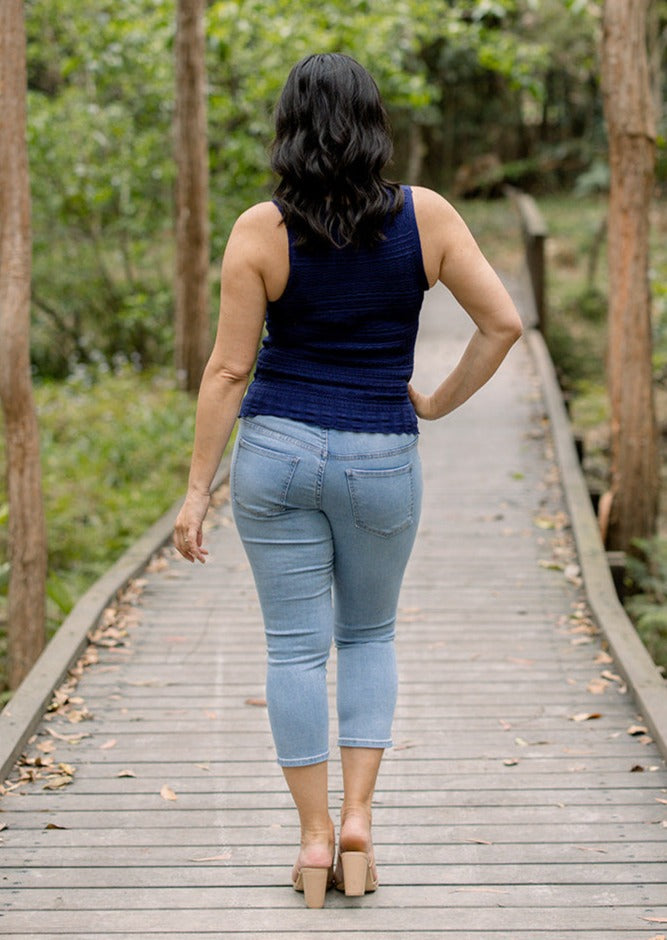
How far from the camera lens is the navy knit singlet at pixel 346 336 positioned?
2793 millimetres

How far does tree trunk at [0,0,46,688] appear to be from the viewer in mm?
5625

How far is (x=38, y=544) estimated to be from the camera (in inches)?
243

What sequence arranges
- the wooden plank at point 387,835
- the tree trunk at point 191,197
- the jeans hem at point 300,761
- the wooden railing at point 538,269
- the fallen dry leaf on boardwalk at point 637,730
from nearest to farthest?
1. the jeans hem at point 300,761
2. the wooden plank at point 387,835
3. the fallen dry leaf on boardwalk at point 637,730
4. the tree trunk at point 191,197
5. the wooden railing at point 538,269

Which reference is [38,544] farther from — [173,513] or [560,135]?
[560,135]

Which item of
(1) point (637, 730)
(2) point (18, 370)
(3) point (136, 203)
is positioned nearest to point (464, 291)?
(1) point (637, 730)

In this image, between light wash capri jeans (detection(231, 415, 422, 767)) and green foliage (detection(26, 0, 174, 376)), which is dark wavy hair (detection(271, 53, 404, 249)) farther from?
green foliage (detection(26, 0, 174, 376))

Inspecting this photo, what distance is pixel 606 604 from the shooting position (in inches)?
233

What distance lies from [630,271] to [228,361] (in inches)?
222

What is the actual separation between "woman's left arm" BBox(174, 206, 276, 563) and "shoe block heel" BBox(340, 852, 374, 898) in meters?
0.85

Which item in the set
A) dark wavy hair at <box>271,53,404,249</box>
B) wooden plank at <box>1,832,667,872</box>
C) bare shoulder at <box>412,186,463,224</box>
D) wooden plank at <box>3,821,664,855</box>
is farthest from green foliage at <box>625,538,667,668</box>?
dark wavy hair at <box>271,53,404,249</box>

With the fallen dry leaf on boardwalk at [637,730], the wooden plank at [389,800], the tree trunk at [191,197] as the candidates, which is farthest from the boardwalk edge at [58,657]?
the tree trunk at [191,197]

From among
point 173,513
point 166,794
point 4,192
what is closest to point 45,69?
point 173,513

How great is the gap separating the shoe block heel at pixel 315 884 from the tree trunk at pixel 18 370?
11.1 ft

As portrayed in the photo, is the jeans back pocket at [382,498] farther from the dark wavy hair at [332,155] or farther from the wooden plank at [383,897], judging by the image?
the wooden plank at [383,897]
